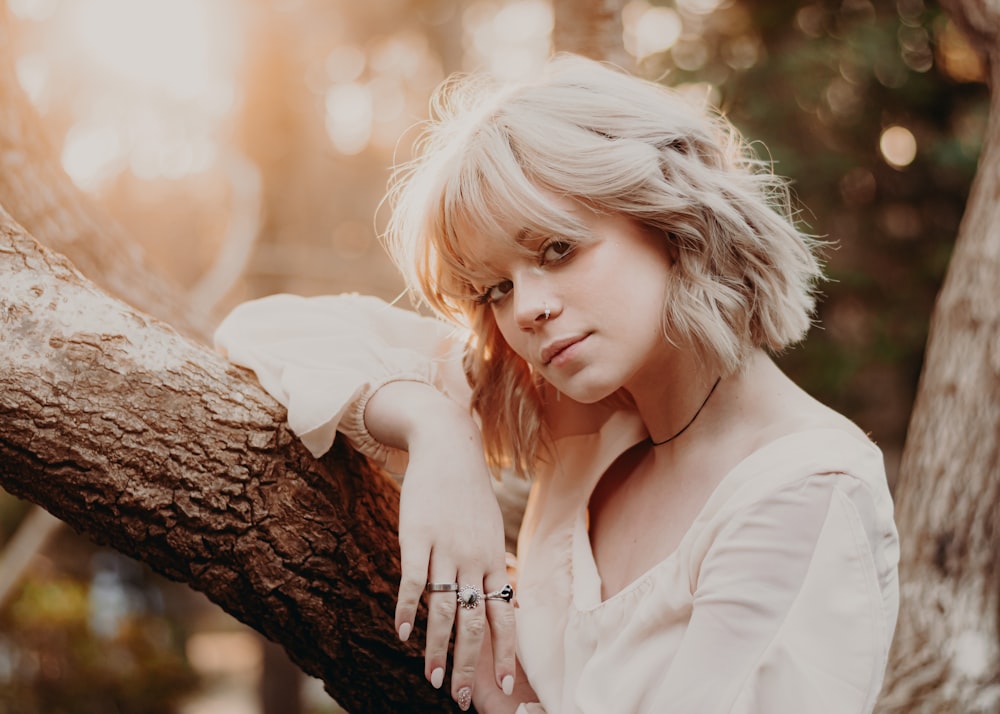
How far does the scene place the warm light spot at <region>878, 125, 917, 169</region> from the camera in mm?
5660

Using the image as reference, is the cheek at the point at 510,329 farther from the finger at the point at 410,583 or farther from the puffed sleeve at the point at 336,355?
the finger at the point at 410,583

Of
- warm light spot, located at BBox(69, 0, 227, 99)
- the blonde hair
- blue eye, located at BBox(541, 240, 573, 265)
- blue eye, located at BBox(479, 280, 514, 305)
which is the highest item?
warm light spot, located at BBox(69, 0, 227, 99)

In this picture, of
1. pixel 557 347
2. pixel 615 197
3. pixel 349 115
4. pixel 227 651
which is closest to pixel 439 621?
pixel 557 347

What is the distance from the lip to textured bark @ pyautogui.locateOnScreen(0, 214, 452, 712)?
0.44 metres

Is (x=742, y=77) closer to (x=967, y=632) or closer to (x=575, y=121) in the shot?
(x=967, y=632)

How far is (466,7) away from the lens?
25.2 feet

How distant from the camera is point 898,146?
570 cm

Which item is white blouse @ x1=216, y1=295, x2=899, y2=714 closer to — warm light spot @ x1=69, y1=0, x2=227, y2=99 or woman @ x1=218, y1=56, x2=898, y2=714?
woman @ x1=218, y1=56, x2=898, y2=714

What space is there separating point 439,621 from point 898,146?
532 centimetres

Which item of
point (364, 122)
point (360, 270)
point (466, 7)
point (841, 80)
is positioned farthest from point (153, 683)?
point (841, 80)

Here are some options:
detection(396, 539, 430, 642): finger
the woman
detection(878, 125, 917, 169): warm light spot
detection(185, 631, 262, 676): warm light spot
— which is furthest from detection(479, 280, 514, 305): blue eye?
detection(185, 631, 262, 676): warm light spot

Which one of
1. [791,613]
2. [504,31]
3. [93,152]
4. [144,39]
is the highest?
[504,31]

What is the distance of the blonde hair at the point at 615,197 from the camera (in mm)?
1428

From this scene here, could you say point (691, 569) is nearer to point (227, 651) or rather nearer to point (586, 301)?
point (586, 301)
